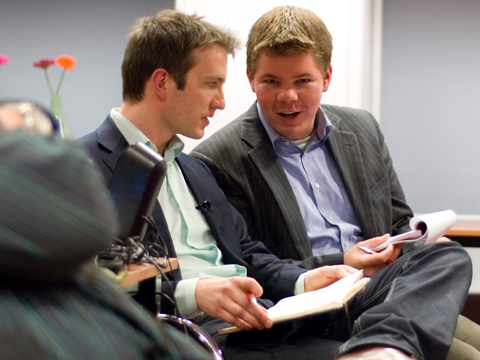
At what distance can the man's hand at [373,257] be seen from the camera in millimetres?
1578

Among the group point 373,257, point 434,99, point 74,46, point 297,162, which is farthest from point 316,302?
point 74,46

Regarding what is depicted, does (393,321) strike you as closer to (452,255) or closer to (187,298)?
(452,255)

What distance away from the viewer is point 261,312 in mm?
1140

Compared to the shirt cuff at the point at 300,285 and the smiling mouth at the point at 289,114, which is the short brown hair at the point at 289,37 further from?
the shirt cuff at the point at 300,285

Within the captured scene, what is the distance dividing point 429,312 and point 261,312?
1.09 ft

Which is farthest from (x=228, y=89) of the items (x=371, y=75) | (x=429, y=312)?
(x=429, y=312)

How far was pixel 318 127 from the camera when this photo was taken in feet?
6.62

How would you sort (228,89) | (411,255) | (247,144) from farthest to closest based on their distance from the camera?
(228,89)
(247,144)
(411,255)

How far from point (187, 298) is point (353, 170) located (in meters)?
0.89

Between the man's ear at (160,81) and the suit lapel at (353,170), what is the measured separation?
0.65 meters

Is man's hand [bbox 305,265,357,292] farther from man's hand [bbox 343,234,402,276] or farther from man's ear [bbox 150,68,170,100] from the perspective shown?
man's ear [bbox 150,68,170,100]

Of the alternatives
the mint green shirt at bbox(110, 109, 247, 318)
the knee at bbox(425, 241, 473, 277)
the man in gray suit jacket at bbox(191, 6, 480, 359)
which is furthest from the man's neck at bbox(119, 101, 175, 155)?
the knee at bbox(425, 241, 473, 277)

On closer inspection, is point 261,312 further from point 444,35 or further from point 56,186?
point 444,35

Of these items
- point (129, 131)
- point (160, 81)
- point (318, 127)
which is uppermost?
point (160, 81)
